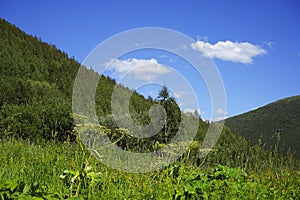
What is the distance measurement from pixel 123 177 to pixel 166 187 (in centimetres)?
97

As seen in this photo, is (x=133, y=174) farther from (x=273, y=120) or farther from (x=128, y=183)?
(x=273, y=120)

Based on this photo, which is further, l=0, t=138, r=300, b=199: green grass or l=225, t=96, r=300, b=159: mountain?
l=225, t=96, r=300, b=159: mountain

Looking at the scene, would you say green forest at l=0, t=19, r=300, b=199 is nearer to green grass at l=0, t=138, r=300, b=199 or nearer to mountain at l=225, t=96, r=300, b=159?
green grass at l=0, t=138, r=300, b=199

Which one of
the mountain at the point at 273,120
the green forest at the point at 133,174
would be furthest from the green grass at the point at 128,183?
the mountain at the point at 273,120

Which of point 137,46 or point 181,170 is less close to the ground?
point 137,46

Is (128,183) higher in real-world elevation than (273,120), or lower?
lower

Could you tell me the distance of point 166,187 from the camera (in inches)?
161

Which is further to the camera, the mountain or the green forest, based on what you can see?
the mountain

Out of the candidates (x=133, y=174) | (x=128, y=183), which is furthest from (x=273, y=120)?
(x=128, y=183)

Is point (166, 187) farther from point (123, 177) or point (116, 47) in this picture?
point (116, 47)

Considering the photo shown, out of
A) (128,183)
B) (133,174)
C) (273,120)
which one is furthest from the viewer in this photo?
(273,120)

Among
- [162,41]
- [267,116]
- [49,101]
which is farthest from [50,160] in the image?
[267,116]

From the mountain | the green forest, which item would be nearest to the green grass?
the green forest

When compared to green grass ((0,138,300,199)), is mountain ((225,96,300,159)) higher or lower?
higher
